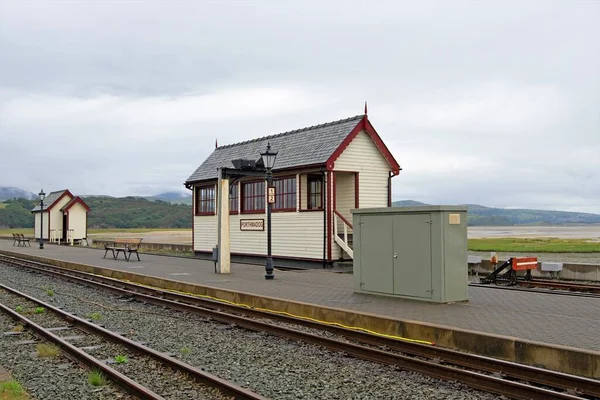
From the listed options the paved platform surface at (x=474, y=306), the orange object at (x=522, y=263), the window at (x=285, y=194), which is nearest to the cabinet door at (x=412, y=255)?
the paved platform surface at (x=474, y=306)

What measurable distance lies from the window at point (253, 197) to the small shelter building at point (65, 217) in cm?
2737

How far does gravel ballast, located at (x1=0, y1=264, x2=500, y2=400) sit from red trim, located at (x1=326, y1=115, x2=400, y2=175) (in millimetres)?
8900

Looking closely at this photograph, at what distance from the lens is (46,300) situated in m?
14.9

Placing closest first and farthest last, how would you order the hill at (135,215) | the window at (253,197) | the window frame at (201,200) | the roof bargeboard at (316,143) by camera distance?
the roof bargeboard at (316,143) < the window at (253,197) < the window frame at (201,200) < the hill at (135,215)

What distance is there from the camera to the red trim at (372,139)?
2020 cm

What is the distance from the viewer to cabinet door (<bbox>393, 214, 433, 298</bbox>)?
39.7ft

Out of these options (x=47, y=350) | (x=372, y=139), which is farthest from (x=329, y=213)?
(x=47, y=350)

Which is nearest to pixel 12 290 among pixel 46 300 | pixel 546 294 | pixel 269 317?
pixel 46 300

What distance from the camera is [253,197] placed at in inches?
929

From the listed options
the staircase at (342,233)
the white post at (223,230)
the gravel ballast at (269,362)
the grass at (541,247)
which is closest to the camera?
the gravel ballast at (269,362)

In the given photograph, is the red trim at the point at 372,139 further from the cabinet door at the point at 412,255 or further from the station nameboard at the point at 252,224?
the cabinet door at the point at 412,255

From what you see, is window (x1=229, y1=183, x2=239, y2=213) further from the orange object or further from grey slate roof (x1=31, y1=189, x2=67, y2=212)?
grey slate roof (x1=31, y1=189, x2=67, y2=212)

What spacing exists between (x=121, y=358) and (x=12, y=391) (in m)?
1.85

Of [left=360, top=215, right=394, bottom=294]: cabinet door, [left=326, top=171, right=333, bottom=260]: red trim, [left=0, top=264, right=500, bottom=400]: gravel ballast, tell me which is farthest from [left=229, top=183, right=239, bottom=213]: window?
[left=360, top=215, right=394, bottom=294]: cabinet door
